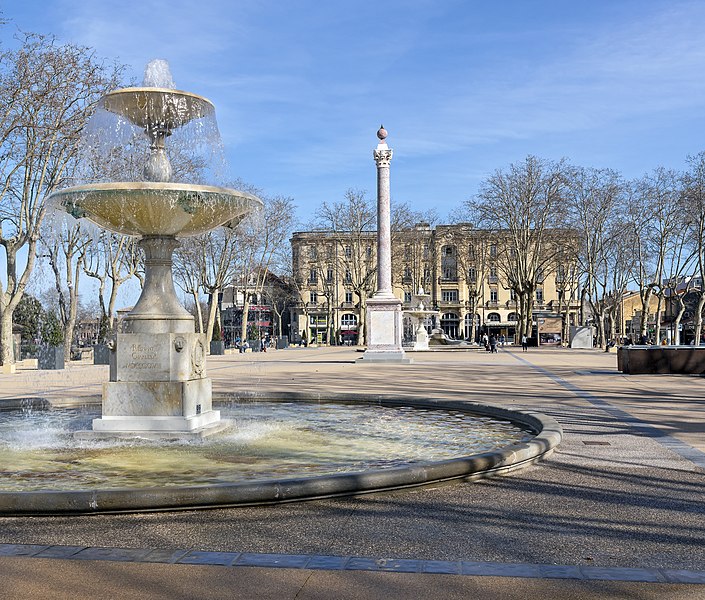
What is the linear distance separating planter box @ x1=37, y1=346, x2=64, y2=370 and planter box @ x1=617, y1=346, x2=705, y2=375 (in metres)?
22.8

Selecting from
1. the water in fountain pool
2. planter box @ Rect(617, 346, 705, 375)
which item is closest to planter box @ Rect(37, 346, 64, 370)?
the water in fountain pool

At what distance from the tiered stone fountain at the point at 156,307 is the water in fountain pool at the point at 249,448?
1.38 ft

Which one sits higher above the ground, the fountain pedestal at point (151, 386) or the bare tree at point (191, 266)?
the bare tree at point (191, 266)

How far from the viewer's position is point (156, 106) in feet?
33.5

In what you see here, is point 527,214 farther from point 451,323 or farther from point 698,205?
point 451,323

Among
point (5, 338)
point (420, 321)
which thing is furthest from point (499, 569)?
point (420, 321)

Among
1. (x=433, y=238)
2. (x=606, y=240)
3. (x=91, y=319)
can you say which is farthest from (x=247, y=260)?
(x=91, y=319)

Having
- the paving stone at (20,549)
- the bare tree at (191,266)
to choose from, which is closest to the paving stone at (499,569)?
the paving stone at (20,549)

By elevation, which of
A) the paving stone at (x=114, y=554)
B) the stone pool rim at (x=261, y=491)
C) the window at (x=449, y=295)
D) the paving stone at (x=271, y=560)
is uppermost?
the window at (x=449, y=295)

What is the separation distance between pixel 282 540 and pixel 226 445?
13.7 feet

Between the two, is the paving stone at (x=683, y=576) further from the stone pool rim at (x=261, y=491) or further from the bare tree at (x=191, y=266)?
the bare tree at (x=191, y=266)

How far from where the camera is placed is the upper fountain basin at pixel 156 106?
1003 cm

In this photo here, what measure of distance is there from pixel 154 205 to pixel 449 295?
99.2 metres

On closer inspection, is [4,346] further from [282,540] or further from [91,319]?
[91,319]
